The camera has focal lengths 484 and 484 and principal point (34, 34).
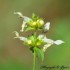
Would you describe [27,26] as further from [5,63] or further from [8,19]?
[8,19]

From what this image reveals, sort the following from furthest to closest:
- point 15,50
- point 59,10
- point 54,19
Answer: point 59,10, point 54,19, point 15,50

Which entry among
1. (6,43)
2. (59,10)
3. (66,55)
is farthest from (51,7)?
(66,55)

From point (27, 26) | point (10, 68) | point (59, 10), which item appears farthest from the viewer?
point (59, 10)

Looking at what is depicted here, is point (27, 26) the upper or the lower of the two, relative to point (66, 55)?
lower

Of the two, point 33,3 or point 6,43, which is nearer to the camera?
point 6,43

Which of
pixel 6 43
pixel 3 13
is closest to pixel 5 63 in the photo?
pixel 6 43

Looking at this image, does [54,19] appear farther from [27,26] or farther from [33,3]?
[27,26]

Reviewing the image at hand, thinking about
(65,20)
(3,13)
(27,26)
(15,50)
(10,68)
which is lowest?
(27,26)
